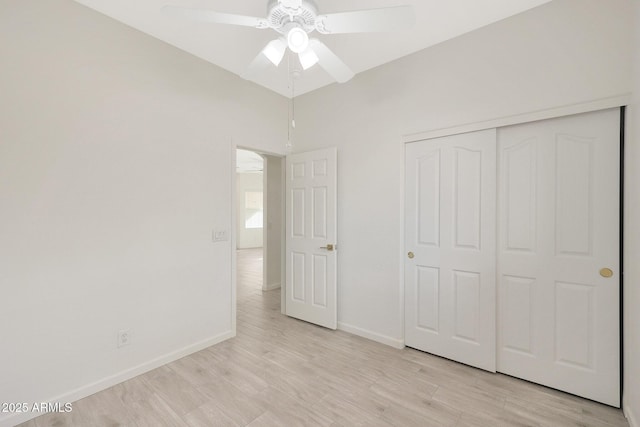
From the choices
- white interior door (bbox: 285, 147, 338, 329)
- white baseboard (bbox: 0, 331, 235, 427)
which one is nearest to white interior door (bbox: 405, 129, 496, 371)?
white interior door (bbox: 285, 147, 338, 329)

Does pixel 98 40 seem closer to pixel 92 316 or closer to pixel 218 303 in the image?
pixel 92 316

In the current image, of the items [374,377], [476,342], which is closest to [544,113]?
[476,342]

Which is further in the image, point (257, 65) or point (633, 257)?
point (257, 65)

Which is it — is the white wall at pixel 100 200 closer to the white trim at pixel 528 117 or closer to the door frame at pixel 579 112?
the white trim at pixel 528 117

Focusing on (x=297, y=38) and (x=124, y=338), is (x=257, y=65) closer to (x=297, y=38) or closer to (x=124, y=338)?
(x=297, y=38)

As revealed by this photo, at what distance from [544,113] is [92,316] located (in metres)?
A: 3.68

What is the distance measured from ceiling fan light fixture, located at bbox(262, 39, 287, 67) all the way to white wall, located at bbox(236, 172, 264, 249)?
856 cm

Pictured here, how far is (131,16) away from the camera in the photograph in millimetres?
2129

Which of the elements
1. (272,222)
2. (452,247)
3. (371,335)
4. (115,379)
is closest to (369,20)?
(452,247)

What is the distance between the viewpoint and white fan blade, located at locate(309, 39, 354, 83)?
1607 millimetres

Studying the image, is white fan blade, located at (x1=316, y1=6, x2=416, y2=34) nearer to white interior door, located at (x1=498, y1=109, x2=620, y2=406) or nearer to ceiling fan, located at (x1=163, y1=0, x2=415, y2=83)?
ceiling fan, located at (x1=163, y1=0, x2=415, y2=83)

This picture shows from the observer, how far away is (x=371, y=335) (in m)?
2.88

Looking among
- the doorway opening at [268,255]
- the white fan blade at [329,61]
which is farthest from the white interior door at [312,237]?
the white fan blade at [329,61]

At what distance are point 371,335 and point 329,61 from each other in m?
2.58
